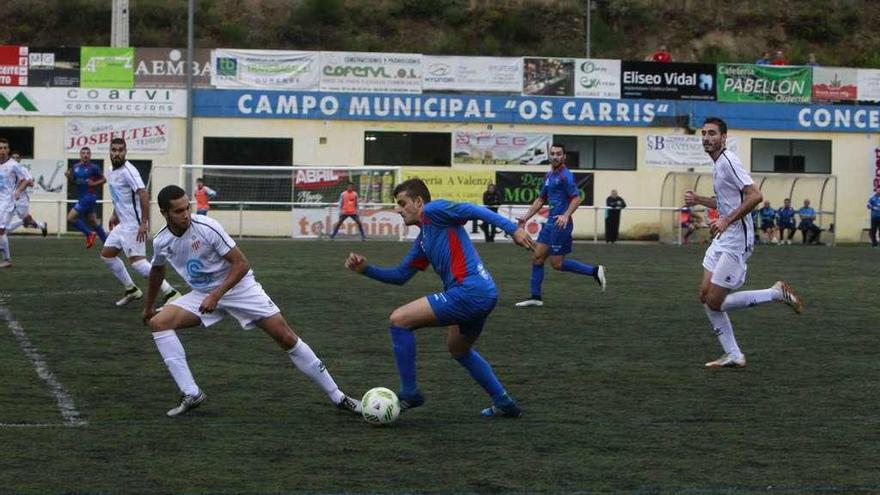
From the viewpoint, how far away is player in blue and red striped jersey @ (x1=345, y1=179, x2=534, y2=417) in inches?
333

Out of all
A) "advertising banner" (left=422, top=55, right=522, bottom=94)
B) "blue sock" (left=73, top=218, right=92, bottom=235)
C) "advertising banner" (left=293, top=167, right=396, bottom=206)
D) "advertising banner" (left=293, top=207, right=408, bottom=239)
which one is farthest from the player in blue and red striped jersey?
"advertising banner" (left=422, top=55, right=522, bottom=94)

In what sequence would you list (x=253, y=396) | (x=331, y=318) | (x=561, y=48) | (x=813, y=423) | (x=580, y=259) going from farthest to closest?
(x=561, y=48), (x=580, y=259), (x=331, y=318), (x=253, y=396), (x=813, y=423)

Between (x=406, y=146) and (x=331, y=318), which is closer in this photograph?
(x=331, y=318)

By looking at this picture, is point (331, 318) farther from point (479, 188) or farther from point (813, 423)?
point (479, 188)

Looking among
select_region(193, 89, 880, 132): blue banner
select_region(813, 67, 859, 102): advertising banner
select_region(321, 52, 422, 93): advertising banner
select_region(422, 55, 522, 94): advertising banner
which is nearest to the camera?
select_region(193, 89, 880, 132): blue banner

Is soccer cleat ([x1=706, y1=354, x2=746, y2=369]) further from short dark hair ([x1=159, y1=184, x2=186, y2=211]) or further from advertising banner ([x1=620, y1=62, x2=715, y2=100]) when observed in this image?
advertising banner ([x1=620, y1=62, x2=715, y2=100])

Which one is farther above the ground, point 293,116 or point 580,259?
→ point 293,116

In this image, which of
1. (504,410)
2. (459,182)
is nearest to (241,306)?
(504,410)

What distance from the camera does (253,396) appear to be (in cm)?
973

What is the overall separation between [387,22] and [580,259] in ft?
105

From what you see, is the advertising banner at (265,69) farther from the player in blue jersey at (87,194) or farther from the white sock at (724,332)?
the white sock at (724,332)

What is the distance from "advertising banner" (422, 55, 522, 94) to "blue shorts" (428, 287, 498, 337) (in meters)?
34.3

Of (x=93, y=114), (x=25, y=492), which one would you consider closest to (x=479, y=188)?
(x=93, y=114)

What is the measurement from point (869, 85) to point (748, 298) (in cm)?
3533
